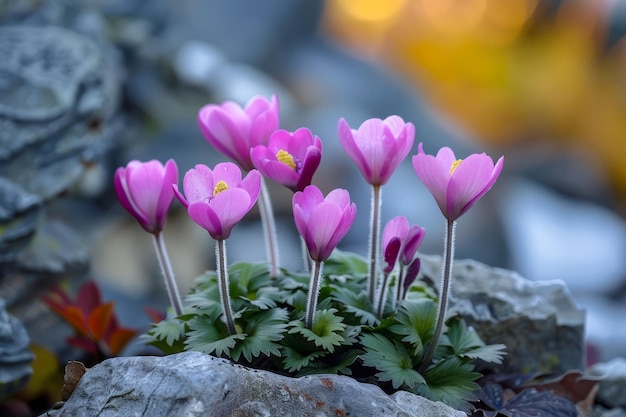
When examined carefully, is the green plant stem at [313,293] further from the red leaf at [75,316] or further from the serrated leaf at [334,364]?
the red leaf at [75,316]

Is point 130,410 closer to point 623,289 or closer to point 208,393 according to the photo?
point 208,393

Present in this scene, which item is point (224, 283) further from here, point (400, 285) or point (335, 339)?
point (400, 285)

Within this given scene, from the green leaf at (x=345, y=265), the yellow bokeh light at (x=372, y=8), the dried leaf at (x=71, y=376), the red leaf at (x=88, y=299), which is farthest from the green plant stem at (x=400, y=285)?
the yellow bokeh light at (x=372, y=8)

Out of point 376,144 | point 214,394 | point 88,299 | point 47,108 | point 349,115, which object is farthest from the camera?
point 349,115

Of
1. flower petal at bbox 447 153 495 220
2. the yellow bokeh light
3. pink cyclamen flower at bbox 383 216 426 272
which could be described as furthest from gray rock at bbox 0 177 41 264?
the yellow bokeh light

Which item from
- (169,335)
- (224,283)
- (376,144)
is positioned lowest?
(169,335)

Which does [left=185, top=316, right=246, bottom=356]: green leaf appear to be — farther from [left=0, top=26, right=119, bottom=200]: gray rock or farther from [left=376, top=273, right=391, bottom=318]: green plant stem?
[left=0, top=26, right=119, bottom=200]: gray rock

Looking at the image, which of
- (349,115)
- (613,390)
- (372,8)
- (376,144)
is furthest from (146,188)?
(372,8)

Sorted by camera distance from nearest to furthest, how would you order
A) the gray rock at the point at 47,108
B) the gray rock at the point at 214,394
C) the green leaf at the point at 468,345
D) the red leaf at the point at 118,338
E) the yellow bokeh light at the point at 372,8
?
the gray rock at the point at 214,394 < the green leaf at the point at 468,345 < the red leaf at the point at 118,338 < the gray rock at the point at 47,108 < the yellow bokeh light at the point at 372,8
